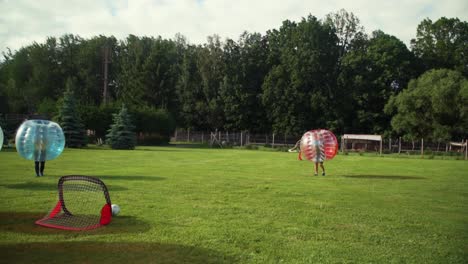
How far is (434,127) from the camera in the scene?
1976 inches

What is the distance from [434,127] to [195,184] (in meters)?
43.9

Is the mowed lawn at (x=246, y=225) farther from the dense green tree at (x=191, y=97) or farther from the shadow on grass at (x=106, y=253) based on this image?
the dense green tree at (x=191, y=97)

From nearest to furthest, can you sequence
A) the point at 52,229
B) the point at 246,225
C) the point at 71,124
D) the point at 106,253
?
the point at 106,253, the point at 52,229, the point at 246,225, the point at 71,124

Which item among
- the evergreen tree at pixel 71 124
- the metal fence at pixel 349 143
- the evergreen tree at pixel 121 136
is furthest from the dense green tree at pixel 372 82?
the evergreen tree at pixel 71 124

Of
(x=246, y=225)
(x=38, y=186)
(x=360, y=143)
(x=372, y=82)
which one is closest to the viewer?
(x=246, y=225)

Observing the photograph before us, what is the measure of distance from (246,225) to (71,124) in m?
35.5

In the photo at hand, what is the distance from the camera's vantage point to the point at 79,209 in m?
9.78

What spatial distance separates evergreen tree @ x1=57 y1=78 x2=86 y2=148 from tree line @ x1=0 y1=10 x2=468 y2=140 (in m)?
7.27

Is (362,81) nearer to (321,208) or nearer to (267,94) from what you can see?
(267,94)

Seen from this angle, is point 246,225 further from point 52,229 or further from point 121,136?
point 121,136

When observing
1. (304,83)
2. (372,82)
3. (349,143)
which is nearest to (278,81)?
(304,83)

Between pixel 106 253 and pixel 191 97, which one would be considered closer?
pixel 106 253

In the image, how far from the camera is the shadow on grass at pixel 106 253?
6.27 m

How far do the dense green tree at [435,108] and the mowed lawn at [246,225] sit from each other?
3806 centimetres
